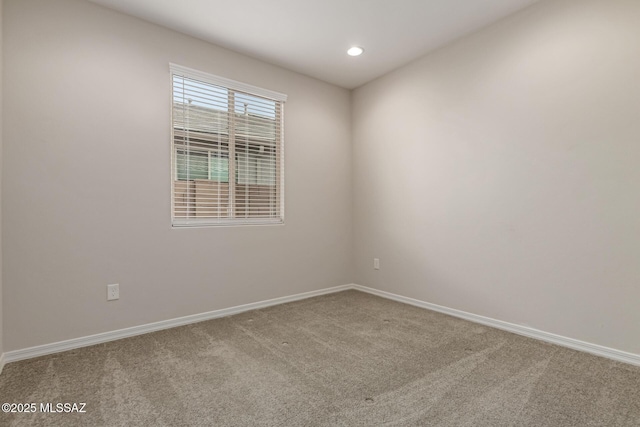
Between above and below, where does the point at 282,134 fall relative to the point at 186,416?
above

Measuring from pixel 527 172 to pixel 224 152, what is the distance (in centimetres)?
278

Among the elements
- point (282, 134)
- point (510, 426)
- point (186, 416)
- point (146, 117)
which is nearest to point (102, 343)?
point (186, 416)

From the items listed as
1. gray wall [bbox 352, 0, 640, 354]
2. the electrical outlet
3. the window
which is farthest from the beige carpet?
the window

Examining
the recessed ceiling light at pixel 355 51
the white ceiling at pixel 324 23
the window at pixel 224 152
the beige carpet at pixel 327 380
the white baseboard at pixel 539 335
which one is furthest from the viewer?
the recessed ceiling light at pixel 355 51

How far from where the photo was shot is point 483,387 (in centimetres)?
191

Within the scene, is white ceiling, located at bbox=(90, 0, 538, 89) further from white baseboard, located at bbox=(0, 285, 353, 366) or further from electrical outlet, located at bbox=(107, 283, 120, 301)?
white baseboard, located at bbox=(0, 285, 353, 366)

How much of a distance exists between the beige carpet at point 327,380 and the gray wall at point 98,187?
362mm

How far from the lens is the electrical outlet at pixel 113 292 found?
2.64 m

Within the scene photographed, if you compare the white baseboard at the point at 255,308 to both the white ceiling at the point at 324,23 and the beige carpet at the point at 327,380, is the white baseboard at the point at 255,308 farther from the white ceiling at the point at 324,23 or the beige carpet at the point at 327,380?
the white ceiling at the point at 324,23

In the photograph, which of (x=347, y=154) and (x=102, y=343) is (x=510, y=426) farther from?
(x=347, y=154)

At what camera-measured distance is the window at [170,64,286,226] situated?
3.06 metres

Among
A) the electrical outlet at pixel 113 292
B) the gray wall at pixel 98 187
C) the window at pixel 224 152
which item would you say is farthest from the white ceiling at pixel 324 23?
the electrical outlet at pixel 113 292

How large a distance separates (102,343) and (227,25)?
2850 mm

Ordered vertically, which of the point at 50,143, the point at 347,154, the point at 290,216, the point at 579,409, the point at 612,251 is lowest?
the point at 579,409
